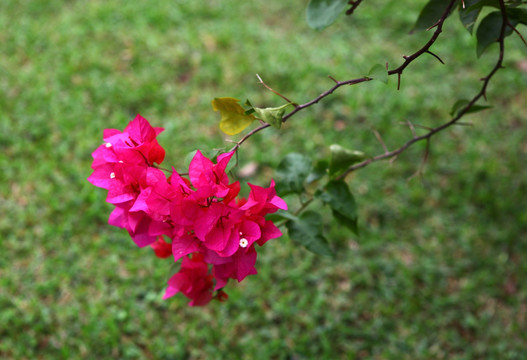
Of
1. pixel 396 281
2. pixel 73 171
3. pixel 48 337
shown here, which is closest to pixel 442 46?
pixel 396 281

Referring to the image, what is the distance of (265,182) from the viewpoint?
7.06ft

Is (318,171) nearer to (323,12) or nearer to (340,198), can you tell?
(340,198)

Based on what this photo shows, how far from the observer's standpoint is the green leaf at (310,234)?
101cm

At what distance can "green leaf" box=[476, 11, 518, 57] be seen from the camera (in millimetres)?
978

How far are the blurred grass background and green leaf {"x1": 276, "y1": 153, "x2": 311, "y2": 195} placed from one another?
0.78m

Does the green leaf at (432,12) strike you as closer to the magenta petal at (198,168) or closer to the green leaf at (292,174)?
the green leaf at (292,174)

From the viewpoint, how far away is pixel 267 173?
2207mm

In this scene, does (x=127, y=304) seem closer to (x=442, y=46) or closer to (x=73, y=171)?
(x=73, y=171)

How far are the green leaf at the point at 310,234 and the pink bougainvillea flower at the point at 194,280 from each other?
0.61ft

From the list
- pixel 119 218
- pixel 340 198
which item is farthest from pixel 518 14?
pixel 119 218

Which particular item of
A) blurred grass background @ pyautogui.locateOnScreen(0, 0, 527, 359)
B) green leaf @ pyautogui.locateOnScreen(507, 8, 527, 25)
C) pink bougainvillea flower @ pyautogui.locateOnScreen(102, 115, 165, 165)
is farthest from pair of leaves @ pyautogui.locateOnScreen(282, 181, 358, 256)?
blurred grass background @ pyautogui.locateOnScreen(0, 0, 527, 359)

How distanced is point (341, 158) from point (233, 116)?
0.86 feet

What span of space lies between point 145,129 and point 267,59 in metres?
1.96

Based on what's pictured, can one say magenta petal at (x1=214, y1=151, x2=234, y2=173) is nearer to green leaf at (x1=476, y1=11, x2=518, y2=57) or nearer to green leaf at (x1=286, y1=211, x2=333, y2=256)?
green leaf at (x1=286, y1=211, x2=333, y2=256)
